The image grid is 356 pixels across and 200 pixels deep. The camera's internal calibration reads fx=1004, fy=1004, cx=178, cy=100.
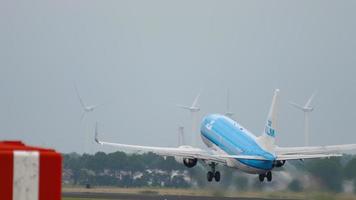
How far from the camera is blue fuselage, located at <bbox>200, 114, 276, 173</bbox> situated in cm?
8525

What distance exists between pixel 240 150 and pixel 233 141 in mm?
2081

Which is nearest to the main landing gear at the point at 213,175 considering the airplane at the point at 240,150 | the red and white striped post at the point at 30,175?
the airplane at the point at 240,150

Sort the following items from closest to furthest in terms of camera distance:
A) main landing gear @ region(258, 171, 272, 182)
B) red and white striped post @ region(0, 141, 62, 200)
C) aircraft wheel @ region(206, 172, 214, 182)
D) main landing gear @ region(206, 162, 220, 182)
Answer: red and white striped post @ region(0, 141, 62, 200) < main landing gear @ region(258, 171, 272, 182) < main landing gear @ region(206, 162, 220, 182) < aircraft wheel @ region(206, 172, 214, 182)

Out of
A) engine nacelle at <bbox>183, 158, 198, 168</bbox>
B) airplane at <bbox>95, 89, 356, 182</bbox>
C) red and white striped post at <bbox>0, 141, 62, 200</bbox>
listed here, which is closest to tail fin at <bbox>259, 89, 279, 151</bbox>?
airplane at <bbox>95, 89, 356, 182</bbox>

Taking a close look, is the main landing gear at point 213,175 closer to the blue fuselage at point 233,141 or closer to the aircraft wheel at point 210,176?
the aircraft wheel at point 210,176

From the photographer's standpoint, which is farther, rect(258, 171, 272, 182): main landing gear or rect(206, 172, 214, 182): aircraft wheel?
rect(206, 172, 214, 182): aircraft wheel

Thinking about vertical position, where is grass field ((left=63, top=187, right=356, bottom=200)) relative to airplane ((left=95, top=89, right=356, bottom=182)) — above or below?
below

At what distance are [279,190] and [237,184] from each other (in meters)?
3.44

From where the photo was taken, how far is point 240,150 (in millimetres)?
90375

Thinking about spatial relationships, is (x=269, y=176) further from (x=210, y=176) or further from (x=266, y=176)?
(x=210, y=176)

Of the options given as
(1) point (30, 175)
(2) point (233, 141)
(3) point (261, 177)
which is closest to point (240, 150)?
(2) point (233, 141)

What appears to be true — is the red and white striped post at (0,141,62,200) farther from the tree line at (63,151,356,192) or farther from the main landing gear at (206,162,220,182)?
the main landing gear at (206,162,220,182)

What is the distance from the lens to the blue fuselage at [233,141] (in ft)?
280

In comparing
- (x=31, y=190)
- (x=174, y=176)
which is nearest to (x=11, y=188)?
(x=31, y=190)
